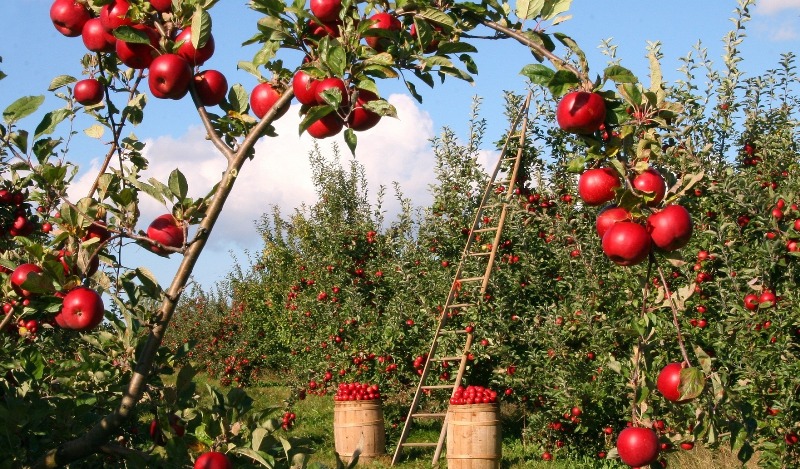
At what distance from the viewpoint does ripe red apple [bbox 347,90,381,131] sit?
1299 mm

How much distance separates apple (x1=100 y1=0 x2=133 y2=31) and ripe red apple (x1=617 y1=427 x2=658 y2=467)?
131cm

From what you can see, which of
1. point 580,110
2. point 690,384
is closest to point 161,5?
point 580,110

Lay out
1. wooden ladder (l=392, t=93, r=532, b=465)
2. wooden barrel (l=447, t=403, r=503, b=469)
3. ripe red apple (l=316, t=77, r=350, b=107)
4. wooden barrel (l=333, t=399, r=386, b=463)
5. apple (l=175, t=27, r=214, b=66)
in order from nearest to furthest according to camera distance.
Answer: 1. ripe red apple (l=316, t=77, r=350, b=107)
2. apple (l=175, t=27, r=214, b=66)
3. wooden barrel (l=447, t=403, r=503, b=469)
4. wooden ladder (l=392, t=93, r=532, b=465)
5. wooden barrel (l=333, t=399, r=386, b=463)

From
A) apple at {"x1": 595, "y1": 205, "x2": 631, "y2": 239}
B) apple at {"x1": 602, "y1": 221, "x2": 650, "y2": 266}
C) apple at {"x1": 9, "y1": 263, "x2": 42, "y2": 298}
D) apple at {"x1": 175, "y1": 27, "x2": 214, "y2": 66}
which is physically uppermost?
apple at {"x1": 175, "y1": 27, "x2": 214, "y2": 66}

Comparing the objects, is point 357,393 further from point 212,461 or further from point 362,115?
point 362,115

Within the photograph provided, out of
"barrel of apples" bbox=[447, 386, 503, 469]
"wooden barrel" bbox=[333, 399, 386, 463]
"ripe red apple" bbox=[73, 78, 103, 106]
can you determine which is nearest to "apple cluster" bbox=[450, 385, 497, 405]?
"barrel of apples" bbox=[447, 386, 503, 469]

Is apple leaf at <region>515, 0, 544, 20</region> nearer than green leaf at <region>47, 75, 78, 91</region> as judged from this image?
Yes

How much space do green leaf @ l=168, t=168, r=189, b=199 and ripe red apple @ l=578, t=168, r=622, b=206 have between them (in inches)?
28.4

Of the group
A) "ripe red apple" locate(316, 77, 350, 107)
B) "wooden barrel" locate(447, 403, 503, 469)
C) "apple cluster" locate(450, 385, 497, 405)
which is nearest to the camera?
"ripe red apple" locate(316, 77, 350, 107)

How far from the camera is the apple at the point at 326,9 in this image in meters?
1.31

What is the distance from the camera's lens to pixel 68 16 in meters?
1.52

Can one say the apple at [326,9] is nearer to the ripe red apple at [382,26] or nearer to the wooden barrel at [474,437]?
the ripe red apple at [382,26]

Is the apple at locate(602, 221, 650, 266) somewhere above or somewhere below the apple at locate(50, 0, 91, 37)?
below

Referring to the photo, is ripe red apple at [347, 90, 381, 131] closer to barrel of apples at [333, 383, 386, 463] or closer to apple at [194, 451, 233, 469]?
apple at [194, 451, 233, 469]
